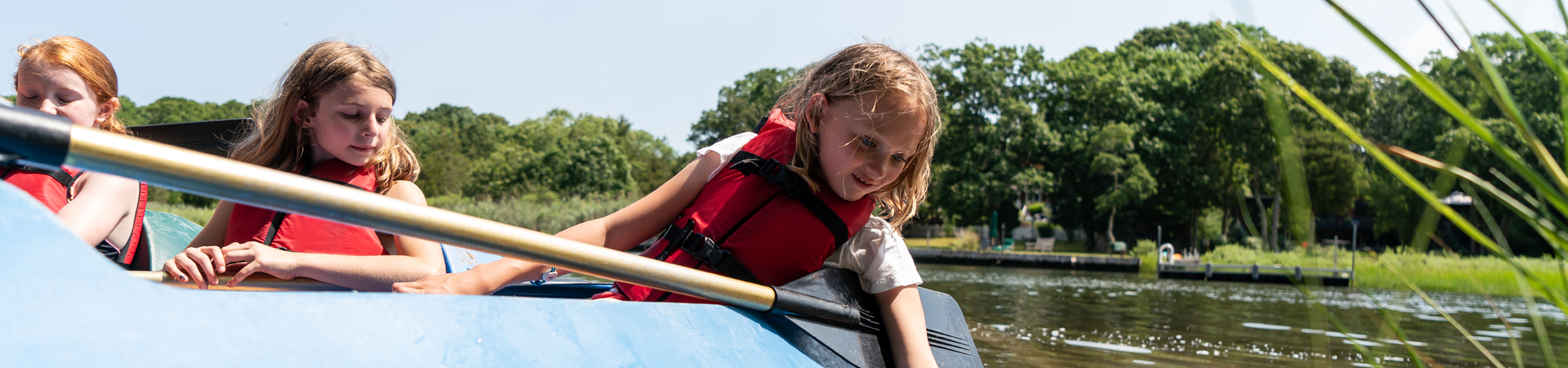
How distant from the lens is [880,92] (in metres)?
1.90

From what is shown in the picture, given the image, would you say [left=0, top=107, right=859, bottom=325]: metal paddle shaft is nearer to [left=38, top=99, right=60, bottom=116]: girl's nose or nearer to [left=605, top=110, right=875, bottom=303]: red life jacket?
[left=605, top=110, right=875, bottom=303]: red life jacket

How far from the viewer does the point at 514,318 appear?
3.63ft

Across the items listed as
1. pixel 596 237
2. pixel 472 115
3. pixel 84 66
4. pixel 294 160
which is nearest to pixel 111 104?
pixel 84 66

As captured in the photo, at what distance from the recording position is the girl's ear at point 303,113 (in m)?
2.13

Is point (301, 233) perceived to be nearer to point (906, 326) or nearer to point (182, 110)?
point (906, 326)

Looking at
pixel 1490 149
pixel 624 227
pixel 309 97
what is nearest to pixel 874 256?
pixel 624 227

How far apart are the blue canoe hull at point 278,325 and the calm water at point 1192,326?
11.2 feet

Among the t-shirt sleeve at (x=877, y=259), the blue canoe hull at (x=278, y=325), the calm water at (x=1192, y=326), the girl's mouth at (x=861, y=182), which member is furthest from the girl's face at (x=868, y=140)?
the calm water at (x=1192, y=326)

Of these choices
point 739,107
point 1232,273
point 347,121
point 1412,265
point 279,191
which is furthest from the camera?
point 739,107

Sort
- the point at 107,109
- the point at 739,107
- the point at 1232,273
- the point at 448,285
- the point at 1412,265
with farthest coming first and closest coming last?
the point at 739,107
the point at 1232,273
the point at 107,109
the point at 448,285
the point at 1412,265

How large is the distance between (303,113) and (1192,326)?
39.8 ft

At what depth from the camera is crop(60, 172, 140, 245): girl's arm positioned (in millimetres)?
2068

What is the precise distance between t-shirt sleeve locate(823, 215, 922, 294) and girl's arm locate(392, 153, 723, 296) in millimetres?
346

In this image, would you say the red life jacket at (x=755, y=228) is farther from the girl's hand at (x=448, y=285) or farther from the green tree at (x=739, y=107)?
the green tree at (x=739, y=107)
